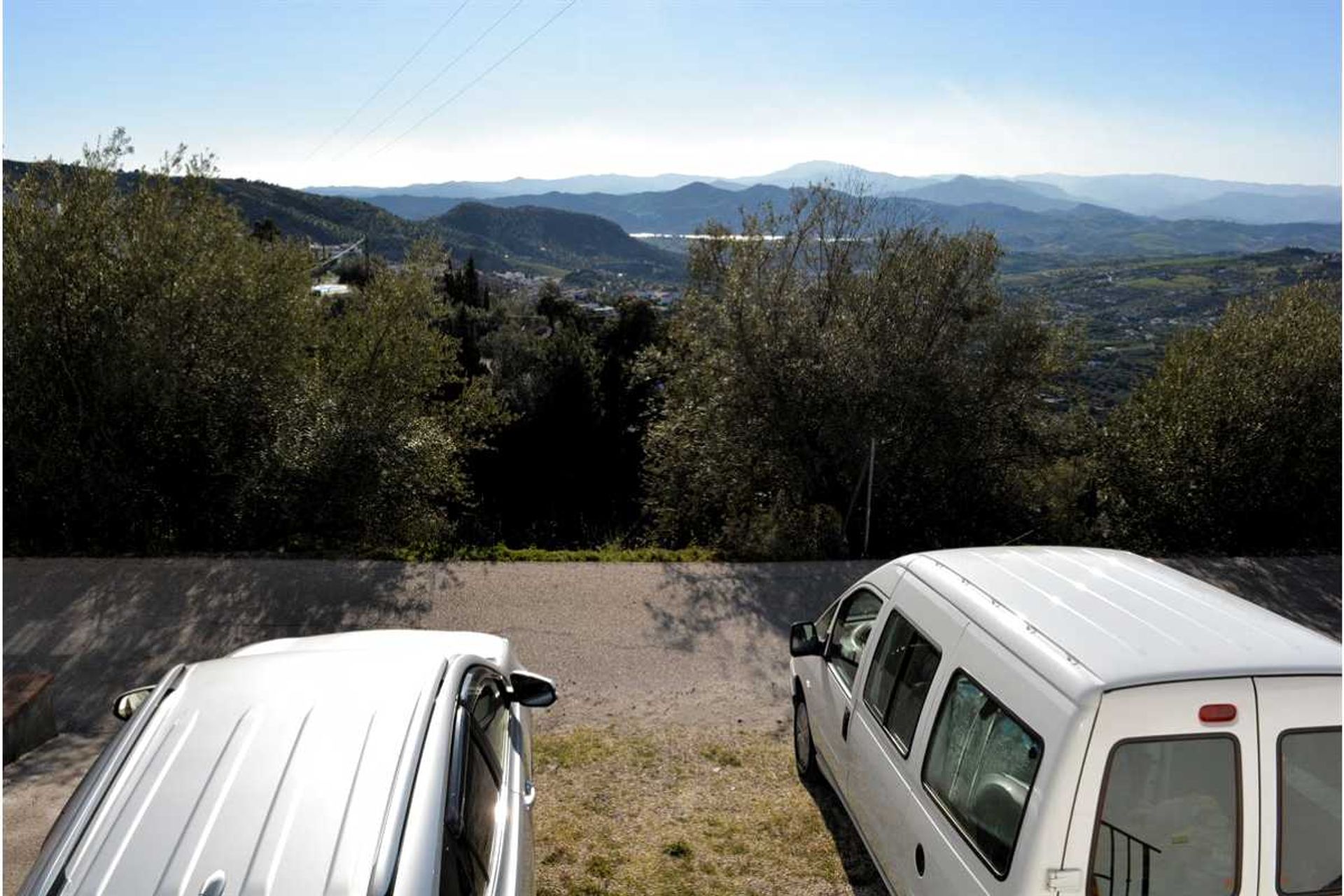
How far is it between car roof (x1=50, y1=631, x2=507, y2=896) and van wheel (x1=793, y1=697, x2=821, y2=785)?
2.70 meters

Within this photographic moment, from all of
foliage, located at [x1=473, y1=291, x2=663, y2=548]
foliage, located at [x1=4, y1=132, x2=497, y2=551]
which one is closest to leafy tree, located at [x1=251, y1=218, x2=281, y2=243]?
foliage, located at [x1=4, y1=132, x2=497, y2=551]

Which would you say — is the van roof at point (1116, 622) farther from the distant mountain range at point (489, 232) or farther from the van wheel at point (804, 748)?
the distant mountain range at point (489, 232)

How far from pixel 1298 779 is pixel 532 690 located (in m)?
3.17

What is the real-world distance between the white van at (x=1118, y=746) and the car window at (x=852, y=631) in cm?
94

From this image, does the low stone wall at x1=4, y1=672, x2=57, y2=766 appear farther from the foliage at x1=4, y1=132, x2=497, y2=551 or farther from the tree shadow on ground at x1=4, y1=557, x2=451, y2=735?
the foliage at x1=4, y1=132, x2=497, y2=551

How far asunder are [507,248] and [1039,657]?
151m

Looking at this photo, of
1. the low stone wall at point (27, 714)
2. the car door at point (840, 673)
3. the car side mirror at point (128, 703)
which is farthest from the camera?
the low stone wall at point (27, 714)

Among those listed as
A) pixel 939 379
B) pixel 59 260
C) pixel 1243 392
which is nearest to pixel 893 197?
pixel 939 379

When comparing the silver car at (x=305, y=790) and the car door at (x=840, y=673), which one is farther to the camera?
the car door at (x=840, y=673)

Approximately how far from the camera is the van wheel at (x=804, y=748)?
18.3 ft

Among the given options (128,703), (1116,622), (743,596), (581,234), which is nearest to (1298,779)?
(1116,622)

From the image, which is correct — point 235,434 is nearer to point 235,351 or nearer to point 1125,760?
point 235,351

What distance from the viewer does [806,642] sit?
5387 mm

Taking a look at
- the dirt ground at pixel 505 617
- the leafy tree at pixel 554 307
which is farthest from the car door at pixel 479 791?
the leafy tree at pixel 554 307
